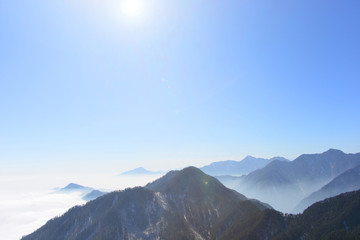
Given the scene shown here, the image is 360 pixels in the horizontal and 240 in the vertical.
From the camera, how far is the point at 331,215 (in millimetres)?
156375

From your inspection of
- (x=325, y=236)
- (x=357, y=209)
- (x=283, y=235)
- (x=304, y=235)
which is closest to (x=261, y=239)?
(x=283, y=235)

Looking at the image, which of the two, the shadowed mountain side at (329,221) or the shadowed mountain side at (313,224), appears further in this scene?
the shadowed mountain side at (313,224)

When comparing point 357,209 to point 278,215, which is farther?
point 278,215

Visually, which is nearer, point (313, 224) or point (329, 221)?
point (329, 221)

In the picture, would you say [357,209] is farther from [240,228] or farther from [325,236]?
[240,228]

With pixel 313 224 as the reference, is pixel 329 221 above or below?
above

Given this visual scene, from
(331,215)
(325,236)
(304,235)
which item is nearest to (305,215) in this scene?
(331,215)

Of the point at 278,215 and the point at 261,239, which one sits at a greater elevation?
the point at 278,215

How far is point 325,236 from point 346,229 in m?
22.9

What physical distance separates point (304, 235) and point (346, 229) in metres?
24.8

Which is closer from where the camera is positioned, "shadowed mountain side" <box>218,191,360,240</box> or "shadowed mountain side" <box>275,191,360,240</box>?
"shadowed mountain side" <box>275,191,360,240</box>

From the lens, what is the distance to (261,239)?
162375 millimetres

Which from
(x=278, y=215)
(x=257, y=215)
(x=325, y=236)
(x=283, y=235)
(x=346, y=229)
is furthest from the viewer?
(x=257, y=215)

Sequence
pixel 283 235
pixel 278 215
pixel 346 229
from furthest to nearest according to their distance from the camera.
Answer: pixel 278 215, pixel 283 235, pixel 346 229
